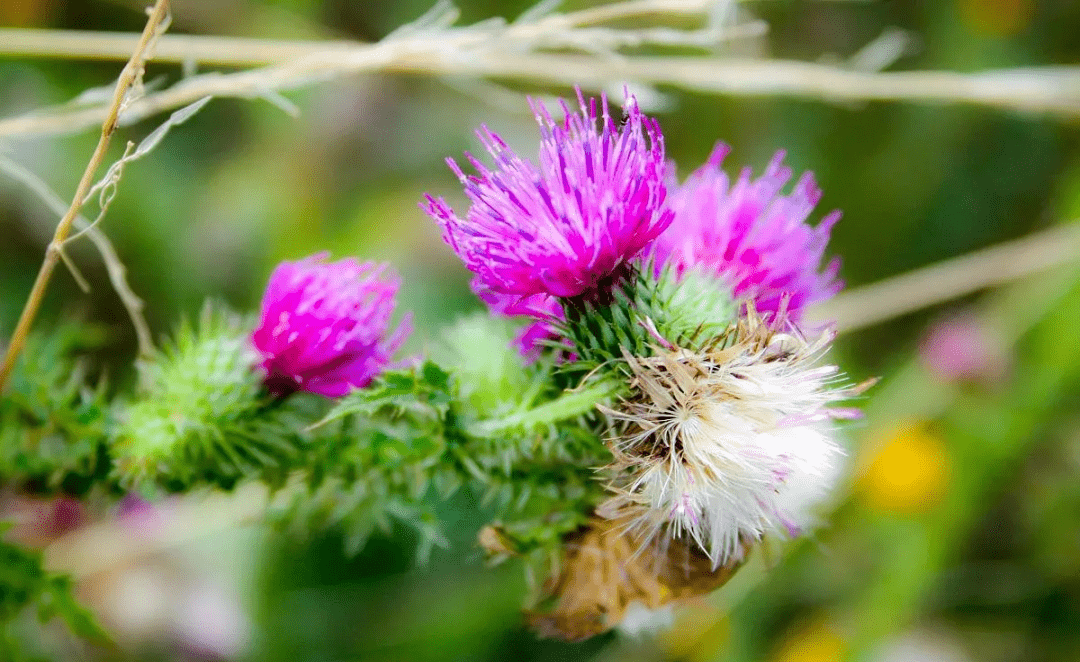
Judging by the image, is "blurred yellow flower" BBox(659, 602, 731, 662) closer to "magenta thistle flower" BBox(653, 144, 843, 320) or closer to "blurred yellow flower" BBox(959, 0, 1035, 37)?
"magenta thistle flower" BBox(653, 144, 843, 320)

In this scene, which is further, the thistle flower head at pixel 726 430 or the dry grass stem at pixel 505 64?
the dry grass stem at pixel 505 64

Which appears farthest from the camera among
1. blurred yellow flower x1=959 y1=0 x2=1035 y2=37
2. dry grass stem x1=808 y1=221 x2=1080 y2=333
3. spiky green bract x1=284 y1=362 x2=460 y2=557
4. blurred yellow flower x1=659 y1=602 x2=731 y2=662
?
blurred yellow flower x1=959 y1=0 x2=1035 y2=37

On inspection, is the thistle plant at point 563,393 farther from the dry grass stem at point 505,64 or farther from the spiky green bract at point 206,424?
the dry grass stem at point 505,64

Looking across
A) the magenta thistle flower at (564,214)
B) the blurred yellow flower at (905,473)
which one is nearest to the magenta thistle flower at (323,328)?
the magenta thistle flower at (564,214)

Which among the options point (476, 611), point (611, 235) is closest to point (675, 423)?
point (611, 235)

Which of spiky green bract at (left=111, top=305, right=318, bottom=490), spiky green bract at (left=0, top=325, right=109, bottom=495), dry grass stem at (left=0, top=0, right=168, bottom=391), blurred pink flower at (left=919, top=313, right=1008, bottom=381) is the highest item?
dry grass stem at (left=0, top=0, right=168, bottom=391)

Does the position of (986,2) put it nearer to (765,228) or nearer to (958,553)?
(958,553)

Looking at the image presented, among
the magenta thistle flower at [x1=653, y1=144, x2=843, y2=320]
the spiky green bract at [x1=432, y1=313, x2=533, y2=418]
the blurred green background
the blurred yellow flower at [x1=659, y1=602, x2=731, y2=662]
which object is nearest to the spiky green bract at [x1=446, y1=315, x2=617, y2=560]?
the spiky green bract at [x1=432, y1=313, x2=533, y2=418]

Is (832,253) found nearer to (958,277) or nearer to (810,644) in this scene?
(958,277)
